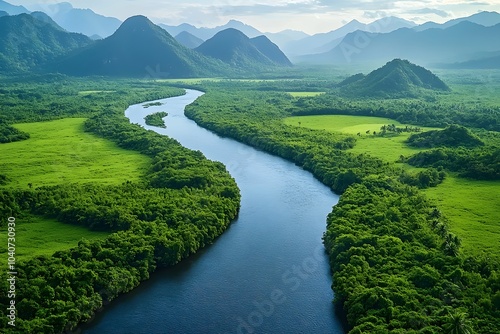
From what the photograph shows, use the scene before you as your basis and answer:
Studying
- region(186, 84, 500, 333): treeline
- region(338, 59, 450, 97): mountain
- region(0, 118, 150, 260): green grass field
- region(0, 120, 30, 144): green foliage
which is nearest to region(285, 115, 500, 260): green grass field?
region(186, 84, 500, 333): treeline

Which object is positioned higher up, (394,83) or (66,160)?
(394,83)

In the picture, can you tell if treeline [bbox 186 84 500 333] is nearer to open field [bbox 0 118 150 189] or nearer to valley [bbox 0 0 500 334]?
valley [bbox 0 0 500 334]

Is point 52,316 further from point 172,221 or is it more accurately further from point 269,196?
point 269,196

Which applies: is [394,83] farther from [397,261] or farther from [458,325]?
[458,325]

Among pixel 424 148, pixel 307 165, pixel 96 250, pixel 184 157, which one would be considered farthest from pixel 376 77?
pixel 96 250

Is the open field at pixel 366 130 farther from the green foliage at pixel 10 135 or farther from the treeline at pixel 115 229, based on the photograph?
the green foliage at pixel 10 135

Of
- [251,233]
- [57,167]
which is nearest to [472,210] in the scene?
[251,233]

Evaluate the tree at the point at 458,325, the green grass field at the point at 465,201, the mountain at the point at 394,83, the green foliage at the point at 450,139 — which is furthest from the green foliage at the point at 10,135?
the mountain at the point at 394,83
